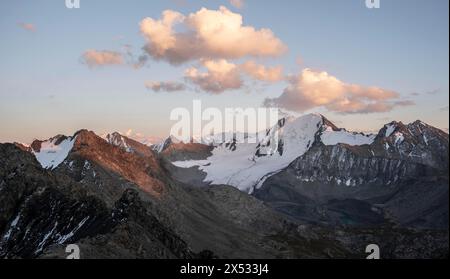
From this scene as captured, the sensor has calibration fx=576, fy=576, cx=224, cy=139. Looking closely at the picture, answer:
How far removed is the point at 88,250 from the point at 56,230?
144ft

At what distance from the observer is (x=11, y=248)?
150 metres
